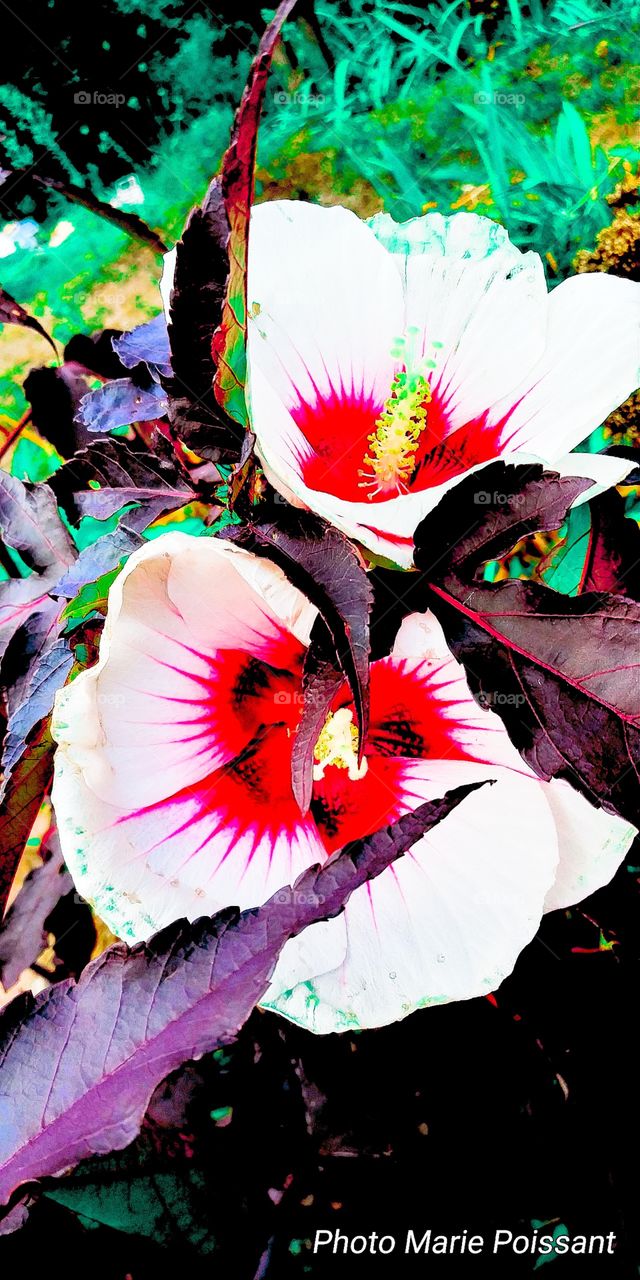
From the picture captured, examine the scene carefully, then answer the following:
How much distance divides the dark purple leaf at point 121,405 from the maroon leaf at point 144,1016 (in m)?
0.20

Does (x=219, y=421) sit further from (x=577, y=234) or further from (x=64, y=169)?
(x=64, y=169)

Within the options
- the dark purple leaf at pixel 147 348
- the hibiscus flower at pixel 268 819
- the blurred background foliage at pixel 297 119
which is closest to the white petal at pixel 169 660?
the hibiscus flower at pixel 268 819

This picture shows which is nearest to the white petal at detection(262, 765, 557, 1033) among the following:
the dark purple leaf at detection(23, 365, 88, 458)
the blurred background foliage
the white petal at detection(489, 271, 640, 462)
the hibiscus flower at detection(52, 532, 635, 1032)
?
the hibiscus flower at detection(52, 532, 635, 1032)

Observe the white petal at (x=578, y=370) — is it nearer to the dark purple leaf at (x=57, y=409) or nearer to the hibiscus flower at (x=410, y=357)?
the hibiscus flower at (x=410, y=357)

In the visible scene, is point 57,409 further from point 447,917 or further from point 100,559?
point 447,917

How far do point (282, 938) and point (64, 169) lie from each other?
908 mm

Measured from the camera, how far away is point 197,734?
0.32 m

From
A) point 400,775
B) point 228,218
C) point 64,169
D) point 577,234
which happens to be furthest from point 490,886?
point 64,169

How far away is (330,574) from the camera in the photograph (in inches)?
10.2

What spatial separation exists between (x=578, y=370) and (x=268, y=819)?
0.17m

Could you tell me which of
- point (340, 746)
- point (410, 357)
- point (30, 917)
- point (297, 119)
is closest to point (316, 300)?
point (410, 357)

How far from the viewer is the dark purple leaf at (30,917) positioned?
409 mm

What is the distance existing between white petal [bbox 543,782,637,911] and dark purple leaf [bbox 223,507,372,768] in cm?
8

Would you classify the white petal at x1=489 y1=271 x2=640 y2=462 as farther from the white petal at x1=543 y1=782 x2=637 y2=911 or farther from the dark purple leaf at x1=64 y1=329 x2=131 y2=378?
the dark purple leaf at x1=64 y1=329 x2=131 y2=378
